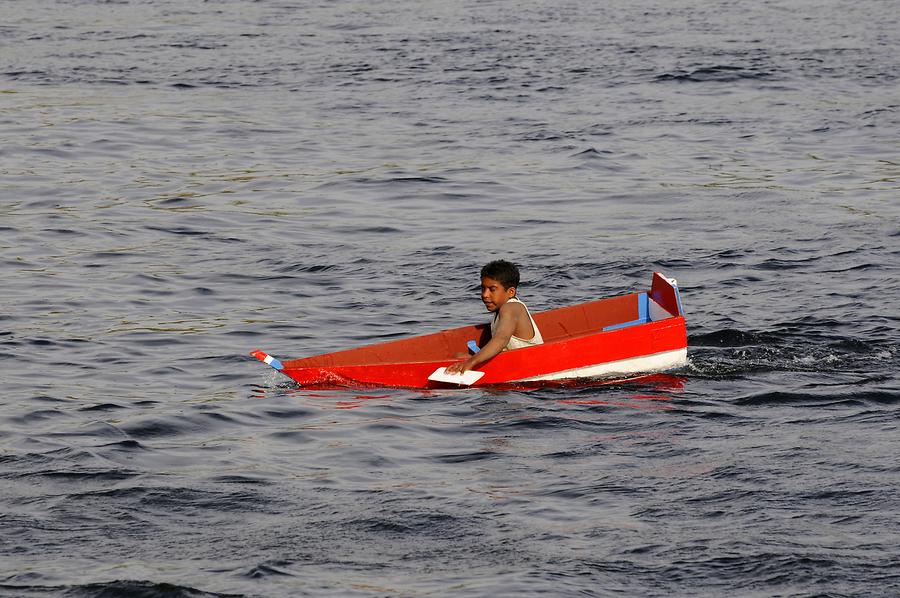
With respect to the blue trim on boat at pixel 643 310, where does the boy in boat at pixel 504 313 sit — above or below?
above

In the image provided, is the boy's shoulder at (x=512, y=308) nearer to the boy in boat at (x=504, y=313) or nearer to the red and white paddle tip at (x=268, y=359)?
the boy in boat at (x=504, y=313)

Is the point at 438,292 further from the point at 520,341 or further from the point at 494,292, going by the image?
the point at 494,292

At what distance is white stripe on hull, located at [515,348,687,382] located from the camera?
11.7 metres

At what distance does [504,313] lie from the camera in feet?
38.3

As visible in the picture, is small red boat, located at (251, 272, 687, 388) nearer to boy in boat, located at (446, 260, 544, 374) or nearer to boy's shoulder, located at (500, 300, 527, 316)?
boy in boat, located at (446, 260, 544, 374)

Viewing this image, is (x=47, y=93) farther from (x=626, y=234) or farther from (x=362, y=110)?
(x=626, y=234)

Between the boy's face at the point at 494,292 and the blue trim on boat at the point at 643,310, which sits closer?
the boy's face at the point at 494,292

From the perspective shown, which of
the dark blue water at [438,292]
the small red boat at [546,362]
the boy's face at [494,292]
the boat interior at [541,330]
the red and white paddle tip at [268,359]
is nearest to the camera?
the dark blue water at [438,292]

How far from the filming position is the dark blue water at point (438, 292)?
8117 millimetres

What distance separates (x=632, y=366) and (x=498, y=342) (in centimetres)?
117

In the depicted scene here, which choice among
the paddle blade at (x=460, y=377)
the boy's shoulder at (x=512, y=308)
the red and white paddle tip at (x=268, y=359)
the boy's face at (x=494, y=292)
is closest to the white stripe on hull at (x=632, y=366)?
the paddle blade at (x=460, y=377)

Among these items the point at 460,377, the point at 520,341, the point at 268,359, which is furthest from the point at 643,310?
the point at 268,359

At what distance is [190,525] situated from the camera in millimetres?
8453

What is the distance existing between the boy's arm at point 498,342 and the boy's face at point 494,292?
7 cm
